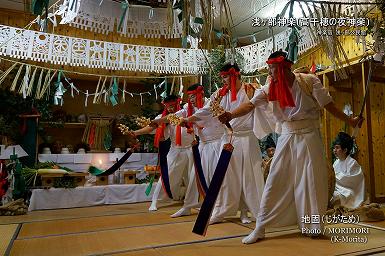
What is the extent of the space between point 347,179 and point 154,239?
9.59 feet

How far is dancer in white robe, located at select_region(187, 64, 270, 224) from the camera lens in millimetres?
3174

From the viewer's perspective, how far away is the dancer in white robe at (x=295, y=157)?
2406 millimetres

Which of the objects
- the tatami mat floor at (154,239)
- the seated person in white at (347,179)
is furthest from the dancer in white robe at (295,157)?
the seated person in white at (347,179)

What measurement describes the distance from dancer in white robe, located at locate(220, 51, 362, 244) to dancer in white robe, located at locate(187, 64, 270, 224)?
26.1 inches

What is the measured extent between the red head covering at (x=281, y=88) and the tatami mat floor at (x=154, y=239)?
1.08 meters

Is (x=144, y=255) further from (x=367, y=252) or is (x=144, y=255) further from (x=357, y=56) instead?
(x=357, y=56)

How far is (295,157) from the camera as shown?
8.19 ft

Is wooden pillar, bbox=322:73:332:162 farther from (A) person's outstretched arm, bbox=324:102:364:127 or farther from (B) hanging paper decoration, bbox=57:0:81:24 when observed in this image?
(B) hanging paper decoration, bbox=57:0:81:24

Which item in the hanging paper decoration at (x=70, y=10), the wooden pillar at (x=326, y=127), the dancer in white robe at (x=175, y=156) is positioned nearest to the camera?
the hanging paper decoration at (x=70, y=10)

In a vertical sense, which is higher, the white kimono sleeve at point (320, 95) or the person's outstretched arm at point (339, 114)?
the white kimono sleeve at point (320, 95)

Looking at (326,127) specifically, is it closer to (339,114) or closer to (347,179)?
(347,179)

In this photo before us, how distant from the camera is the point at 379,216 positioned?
311cm

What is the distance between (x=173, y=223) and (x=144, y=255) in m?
1.19

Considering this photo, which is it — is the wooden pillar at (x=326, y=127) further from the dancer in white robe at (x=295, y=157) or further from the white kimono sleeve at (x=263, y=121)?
the dancer in white robe at (x=295, y=157)
